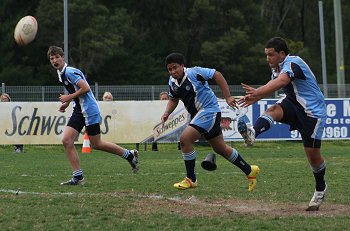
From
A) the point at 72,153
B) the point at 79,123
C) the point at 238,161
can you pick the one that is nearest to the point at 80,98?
the point at 79,123

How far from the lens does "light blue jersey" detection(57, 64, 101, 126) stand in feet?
36.0

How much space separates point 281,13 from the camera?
221 ft

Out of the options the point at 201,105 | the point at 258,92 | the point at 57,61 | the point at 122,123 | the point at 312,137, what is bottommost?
the point at 122,123

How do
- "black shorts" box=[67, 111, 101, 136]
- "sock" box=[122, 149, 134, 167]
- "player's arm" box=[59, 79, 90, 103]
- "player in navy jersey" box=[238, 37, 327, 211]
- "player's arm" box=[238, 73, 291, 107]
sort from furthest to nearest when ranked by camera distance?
"sock" box=[122, 149, 134, 167] < "black shorts" box=[67, 111, 101, 136] < "player's arm" box=[59, 79, 90, 103] < "player in navy jersey" box=[238, 37, 327, 211] < "player's arm" box=[238, 73, 291, 107]

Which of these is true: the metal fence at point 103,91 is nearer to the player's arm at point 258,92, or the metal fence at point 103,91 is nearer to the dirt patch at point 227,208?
the dirt patch at point 227,208

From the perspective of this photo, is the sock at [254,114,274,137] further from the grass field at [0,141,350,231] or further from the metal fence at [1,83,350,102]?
the metal fence at [1,83,350,102]

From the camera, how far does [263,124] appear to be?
7918 millimetres

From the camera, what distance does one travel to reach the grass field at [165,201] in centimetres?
693

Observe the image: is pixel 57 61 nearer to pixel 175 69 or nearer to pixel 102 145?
pixel 102 145

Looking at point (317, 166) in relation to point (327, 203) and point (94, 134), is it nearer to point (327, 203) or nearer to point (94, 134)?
point (327, 203)

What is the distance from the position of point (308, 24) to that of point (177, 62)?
199 feet

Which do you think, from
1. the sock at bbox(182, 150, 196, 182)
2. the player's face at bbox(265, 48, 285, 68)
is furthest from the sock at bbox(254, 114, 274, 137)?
the sock at bbox(182, 150, 196, 182)

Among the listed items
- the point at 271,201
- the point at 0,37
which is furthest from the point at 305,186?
the point at 0,37

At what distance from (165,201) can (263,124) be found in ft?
4.98
